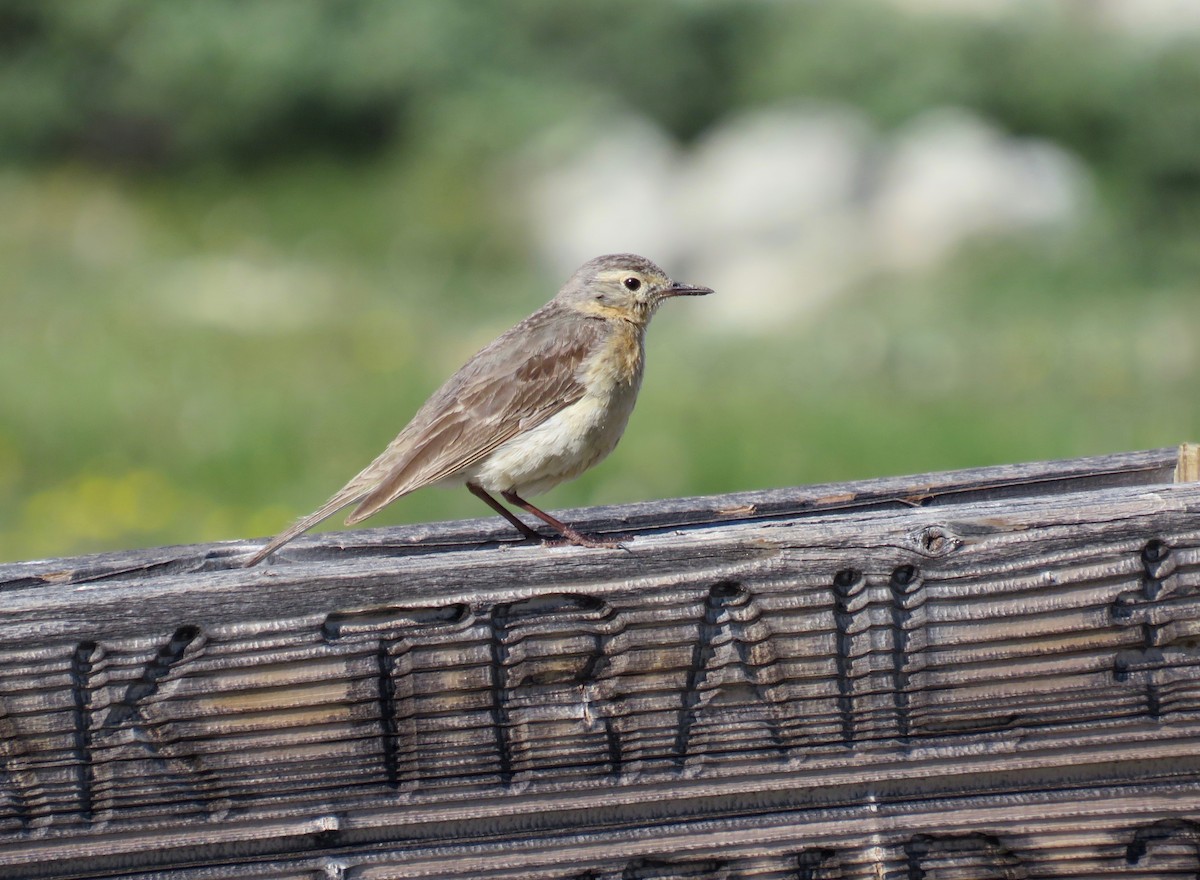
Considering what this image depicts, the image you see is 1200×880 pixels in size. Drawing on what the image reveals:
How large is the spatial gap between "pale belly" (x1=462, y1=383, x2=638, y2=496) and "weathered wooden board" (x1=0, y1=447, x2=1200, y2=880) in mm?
1962

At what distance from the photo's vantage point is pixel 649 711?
2322 mm

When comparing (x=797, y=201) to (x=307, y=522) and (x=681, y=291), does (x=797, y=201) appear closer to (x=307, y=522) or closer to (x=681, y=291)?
(x=681, y=291)

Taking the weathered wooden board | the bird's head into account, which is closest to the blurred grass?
the bird's head

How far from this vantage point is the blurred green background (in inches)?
312

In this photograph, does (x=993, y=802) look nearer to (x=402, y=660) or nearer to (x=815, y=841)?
(x=815, y=841)

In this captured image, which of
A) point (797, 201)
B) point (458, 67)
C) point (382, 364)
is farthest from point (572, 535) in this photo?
point (458, 67)

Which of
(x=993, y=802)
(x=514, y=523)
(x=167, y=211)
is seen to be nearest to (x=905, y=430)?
(x=514, y=523)

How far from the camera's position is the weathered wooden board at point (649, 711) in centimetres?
225

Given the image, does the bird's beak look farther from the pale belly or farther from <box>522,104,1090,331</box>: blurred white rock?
<box>522,104,1090,331</box>: blurred white rock

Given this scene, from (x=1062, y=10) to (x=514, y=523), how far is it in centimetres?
1358

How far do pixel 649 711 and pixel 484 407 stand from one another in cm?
220

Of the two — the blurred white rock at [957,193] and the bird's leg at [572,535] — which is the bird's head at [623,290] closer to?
the bird's leg at [572,535]

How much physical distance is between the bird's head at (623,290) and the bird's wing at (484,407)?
253 millimetres

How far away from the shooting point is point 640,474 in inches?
301
